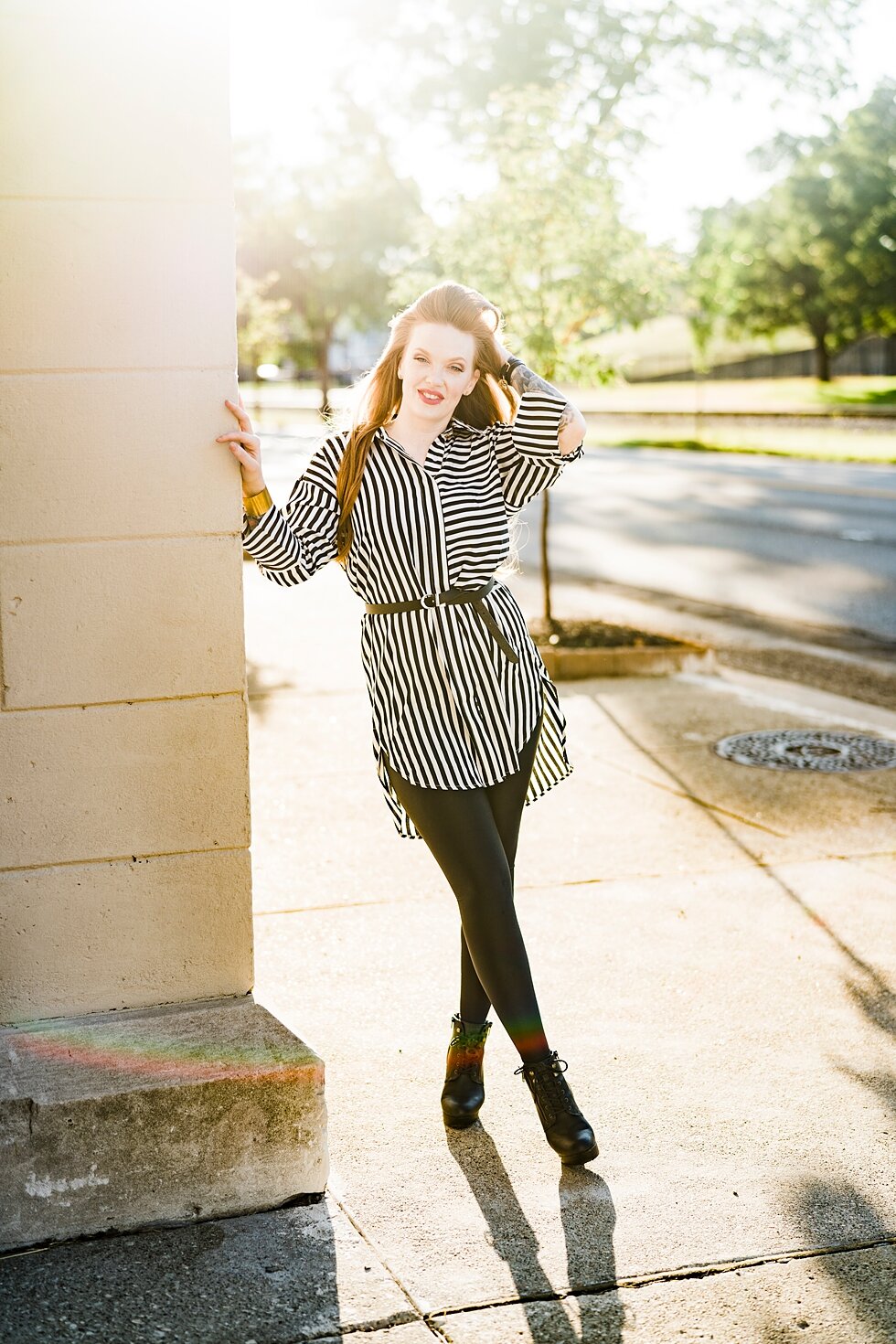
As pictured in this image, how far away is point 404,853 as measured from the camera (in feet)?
18.6

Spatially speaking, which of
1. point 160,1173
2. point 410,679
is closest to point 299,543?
point 410,679

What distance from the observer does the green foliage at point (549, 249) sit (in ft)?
31.5

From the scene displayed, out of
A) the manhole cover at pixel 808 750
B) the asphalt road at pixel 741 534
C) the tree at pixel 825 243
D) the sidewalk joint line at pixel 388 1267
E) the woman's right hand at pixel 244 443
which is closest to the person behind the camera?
the sidewalk joint line at pixel 388 1267

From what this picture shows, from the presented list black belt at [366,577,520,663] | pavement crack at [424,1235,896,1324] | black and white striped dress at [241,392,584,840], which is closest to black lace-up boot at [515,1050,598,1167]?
pavement crack at [424,1235,896,1324]

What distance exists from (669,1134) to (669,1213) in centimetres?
34

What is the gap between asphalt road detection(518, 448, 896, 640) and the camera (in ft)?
43.6

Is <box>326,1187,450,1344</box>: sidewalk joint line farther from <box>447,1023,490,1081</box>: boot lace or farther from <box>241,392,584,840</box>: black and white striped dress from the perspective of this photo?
<box>241,392,584,840</box>: black and white striped dress

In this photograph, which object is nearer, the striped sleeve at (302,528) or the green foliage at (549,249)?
the striped sleeve at (302,528)

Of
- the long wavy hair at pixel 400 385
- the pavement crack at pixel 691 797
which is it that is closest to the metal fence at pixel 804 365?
the pavement crack at pixel 691 797

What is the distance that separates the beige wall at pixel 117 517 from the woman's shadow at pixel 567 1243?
0.71 metres

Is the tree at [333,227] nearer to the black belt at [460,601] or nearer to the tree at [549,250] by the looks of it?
the tree at [549,250]

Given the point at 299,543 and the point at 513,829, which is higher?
the point at 299,543

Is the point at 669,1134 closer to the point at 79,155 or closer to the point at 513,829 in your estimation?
the point at 513,829

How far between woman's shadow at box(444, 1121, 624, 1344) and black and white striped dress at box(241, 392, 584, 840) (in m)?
0.80
